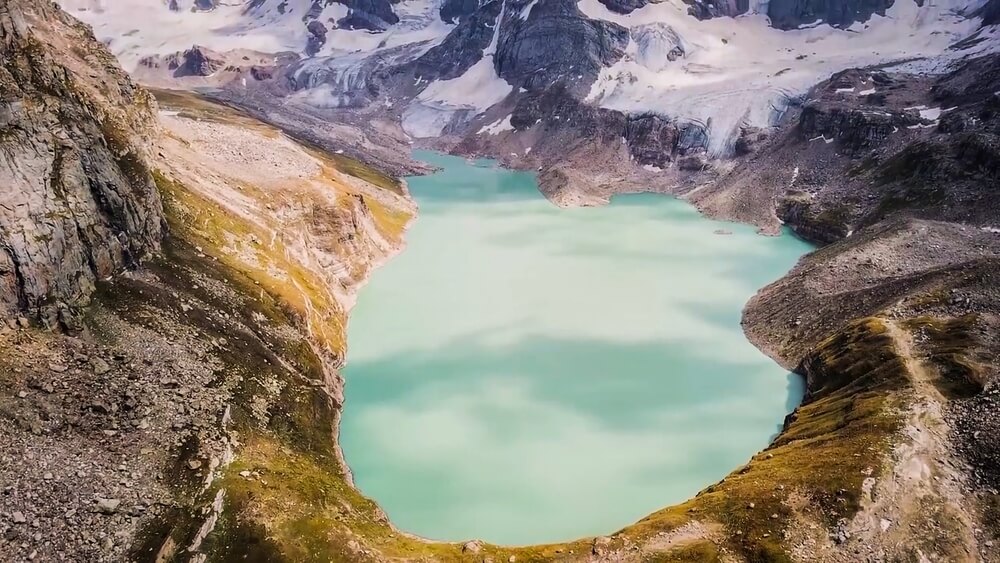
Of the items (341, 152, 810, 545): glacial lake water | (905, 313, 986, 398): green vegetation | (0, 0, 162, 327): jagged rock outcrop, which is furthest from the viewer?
(341, 152, 810, 545): glacial lake water

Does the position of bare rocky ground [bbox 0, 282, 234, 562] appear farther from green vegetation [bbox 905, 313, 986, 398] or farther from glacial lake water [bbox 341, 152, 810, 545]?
green vegetation [bbox 905, 313, 986, 398]

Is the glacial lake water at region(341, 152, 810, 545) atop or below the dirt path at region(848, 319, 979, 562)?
atop

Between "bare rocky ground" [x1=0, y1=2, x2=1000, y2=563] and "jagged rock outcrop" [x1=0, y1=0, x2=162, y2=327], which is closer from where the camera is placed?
"bare rocky ground" [x1=0, y1=2, x2=1000, y2=563]

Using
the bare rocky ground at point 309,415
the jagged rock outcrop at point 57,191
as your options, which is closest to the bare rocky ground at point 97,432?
the bare rocky ground at point 309,415

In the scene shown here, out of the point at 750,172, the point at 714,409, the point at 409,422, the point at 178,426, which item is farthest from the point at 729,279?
the point at 178,426

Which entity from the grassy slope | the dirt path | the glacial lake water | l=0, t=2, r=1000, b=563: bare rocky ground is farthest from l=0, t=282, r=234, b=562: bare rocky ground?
the dirt path

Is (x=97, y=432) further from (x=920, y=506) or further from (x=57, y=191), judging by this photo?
(x=920, y=506)

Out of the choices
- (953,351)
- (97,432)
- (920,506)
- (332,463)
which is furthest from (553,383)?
(97,432)

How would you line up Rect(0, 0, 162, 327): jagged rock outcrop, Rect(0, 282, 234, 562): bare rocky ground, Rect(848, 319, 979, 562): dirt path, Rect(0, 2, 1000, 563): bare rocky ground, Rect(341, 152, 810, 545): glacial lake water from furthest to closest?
Rect(341, 152, 810, 545): glacial lake water < Rect(0, 0, 162, 327): jagged rock outcrop < Rect(848, 319, 979, 562): dirt path < Rect(0, 2, 1000, 563): bare rocky ground < Rect(0, 282, 234, 562): bare rocky ground
